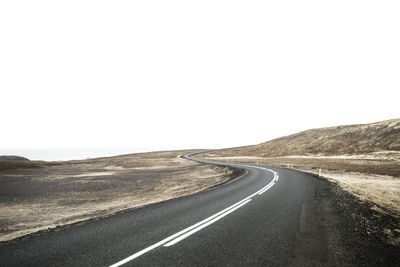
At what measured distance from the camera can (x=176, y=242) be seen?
4.89 metres

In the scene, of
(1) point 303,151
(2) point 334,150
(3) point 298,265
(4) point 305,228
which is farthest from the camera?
(1) point 303,151

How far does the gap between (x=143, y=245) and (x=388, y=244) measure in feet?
20.7

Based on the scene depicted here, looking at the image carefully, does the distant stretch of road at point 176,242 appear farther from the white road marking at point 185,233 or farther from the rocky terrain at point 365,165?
the rocky terrain at point 365,165

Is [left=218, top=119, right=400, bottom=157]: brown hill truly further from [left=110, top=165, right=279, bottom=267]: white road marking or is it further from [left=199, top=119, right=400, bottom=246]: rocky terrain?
[left=110, top=165, right=279, bottom=267]: white road marking

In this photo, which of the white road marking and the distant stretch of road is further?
the white road marking

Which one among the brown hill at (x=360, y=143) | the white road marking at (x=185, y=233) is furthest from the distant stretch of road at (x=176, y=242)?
the brown hill at (x=360, y=143)

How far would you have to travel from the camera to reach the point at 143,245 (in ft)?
15.6

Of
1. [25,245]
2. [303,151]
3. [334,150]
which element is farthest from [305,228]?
[303,151]

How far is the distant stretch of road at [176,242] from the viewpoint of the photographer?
409cm

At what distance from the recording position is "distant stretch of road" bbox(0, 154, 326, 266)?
4090 millimetres

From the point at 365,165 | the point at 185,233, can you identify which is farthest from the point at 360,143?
the point at 185,233

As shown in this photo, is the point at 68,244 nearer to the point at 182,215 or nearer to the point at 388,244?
the point at 182,215

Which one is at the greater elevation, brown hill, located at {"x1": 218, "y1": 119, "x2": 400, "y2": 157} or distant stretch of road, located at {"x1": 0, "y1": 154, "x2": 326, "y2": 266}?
brown hill, located at {"x1": 218, "y1": 119, "x2": 400, "y2": 157}

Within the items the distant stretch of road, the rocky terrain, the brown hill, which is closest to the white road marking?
the distant stretch of road
